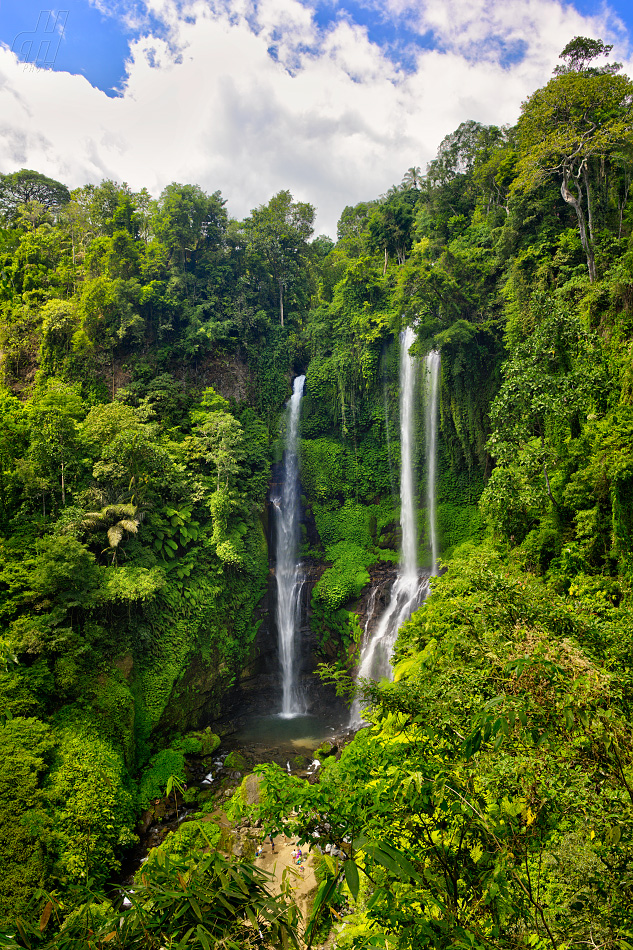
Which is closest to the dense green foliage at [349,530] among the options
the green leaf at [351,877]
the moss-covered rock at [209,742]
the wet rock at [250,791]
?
the green leaf at [351,877]

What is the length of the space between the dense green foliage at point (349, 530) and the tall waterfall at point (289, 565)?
2.00ft

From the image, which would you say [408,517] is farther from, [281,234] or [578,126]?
[281,234]

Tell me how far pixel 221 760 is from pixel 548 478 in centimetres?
1122

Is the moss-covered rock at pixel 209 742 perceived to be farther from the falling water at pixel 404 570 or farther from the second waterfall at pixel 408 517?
the second waterfall at pixel 408 517

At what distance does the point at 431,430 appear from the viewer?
18.3m

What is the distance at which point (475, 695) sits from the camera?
3422 mm

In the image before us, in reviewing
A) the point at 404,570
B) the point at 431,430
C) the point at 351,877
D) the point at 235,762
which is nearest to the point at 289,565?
the point at 404,570

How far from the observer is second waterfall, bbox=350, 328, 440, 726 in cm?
1533

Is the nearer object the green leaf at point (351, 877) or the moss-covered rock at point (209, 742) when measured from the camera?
the green leaf at point (351, 877)

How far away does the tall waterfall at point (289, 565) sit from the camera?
54.1ft

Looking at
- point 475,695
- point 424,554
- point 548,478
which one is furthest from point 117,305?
point 475,695

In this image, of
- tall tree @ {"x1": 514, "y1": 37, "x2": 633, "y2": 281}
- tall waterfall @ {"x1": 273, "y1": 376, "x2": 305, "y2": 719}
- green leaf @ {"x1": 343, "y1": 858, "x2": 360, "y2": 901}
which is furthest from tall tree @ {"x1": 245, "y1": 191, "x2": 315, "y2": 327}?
green leaf @ {"x1": 343, "y1": 858, "x2": 360, "y2": 901}

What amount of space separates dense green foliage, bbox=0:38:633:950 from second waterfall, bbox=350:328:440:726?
442 mm

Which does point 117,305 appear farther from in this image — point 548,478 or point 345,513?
point 548,478
